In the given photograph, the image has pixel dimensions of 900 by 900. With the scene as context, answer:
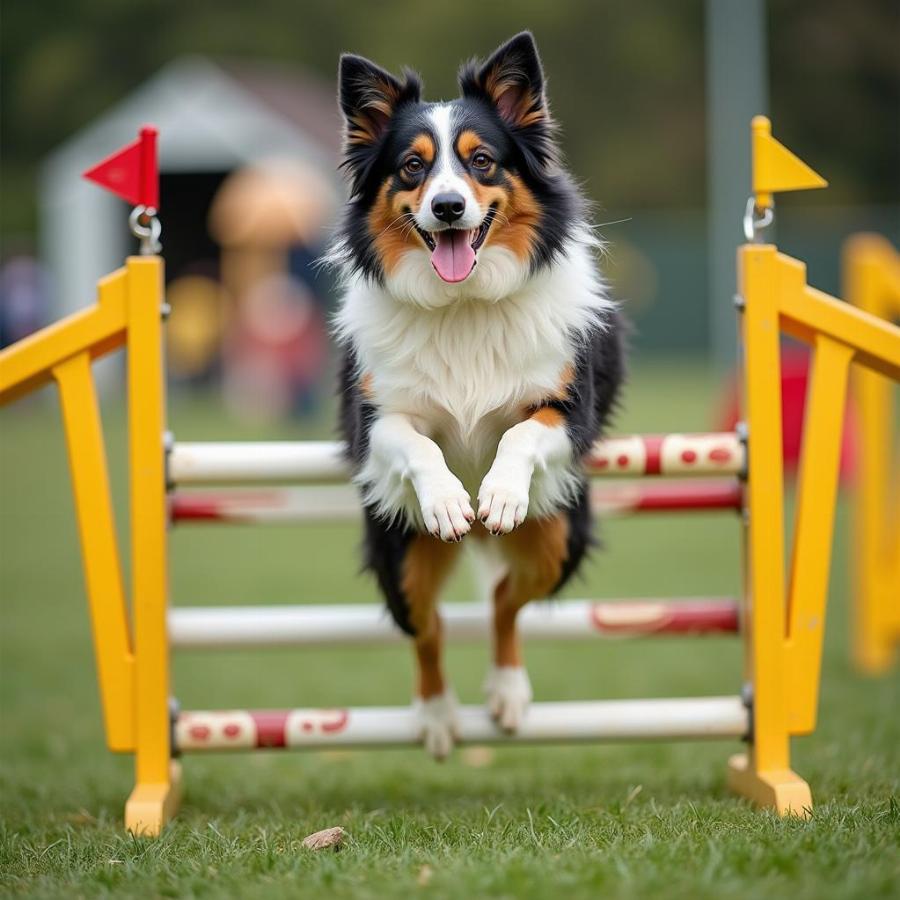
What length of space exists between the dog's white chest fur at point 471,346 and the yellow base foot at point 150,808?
50.4 inches

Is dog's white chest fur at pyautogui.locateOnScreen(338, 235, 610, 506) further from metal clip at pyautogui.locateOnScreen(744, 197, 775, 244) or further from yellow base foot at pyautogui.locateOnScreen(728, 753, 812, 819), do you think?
yellow base foot at pyautogui.locateOnScreen(728, 753, 812, 819)

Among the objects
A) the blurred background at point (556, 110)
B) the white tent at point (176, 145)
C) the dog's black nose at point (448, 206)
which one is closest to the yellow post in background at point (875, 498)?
the dog's black nose at point (448, 206)

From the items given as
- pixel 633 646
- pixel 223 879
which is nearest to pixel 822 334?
pixel 223 879

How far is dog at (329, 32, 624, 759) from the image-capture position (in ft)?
12.8

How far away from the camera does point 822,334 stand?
409cm

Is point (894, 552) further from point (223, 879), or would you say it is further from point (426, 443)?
point (223, 879)

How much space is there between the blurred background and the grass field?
1703cm

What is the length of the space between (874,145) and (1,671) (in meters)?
33.4

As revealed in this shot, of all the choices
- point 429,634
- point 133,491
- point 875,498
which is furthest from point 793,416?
point 133,491

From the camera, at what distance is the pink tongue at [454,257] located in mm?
3844

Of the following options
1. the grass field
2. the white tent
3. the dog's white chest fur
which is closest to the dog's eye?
the dog's white chest fur

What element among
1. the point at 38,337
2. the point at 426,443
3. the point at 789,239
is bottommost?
the point at 789,239

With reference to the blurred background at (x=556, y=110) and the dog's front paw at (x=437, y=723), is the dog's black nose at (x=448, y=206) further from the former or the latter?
the blurred background at (x=556, y=110)

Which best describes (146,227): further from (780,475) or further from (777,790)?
(777,790)
